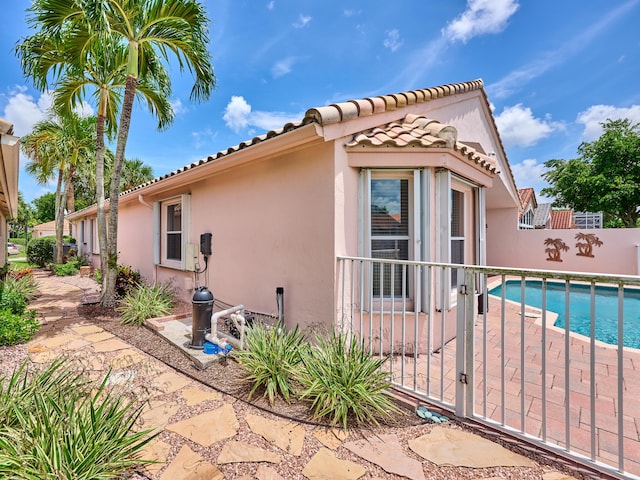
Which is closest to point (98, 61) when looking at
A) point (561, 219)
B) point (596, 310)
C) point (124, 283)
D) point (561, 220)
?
point (124, 283)

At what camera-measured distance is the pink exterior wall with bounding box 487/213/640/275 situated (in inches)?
546

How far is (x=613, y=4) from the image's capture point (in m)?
6.91

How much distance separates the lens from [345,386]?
3.11 metres

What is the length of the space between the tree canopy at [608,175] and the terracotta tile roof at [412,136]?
997 inches

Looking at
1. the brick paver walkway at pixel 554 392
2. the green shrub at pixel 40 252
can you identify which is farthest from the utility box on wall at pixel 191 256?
the green shrub at pixel 40 252

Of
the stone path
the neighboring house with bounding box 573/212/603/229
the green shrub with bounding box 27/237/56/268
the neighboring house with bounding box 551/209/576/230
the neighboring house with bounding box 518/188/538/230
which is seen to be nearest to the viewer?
the stone path

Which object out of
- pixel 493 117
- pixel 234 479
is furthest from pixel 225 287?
pixel 493 117

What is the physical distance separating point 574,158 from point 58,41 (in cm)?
3328

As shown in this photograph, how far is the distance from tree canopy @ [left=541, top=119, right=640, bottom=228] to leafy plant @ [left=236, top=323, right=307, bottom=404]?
28.2 metres

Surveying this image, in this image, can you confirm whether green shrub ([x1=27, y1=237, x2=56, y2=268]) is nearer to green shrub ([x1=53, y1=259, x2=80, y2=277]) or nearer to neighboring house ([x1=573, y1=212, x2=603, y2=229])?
green shrub ([x1=53, y1=259, x2=80, y2=277])

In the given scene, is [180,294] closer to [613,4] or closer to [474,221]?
[474,221]

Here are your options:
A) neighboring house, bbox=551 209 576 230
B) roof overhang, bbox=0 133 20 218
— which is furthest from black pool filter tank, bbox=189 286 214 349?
neighboring house, bbox=551 209 576 230

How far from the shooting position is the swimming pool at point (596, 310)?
7191 mm

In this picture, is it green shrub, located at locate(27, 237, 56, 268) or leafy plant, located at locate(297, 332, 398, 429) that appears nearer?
leafy plant, located at locate(297, 332, 398, 429)
